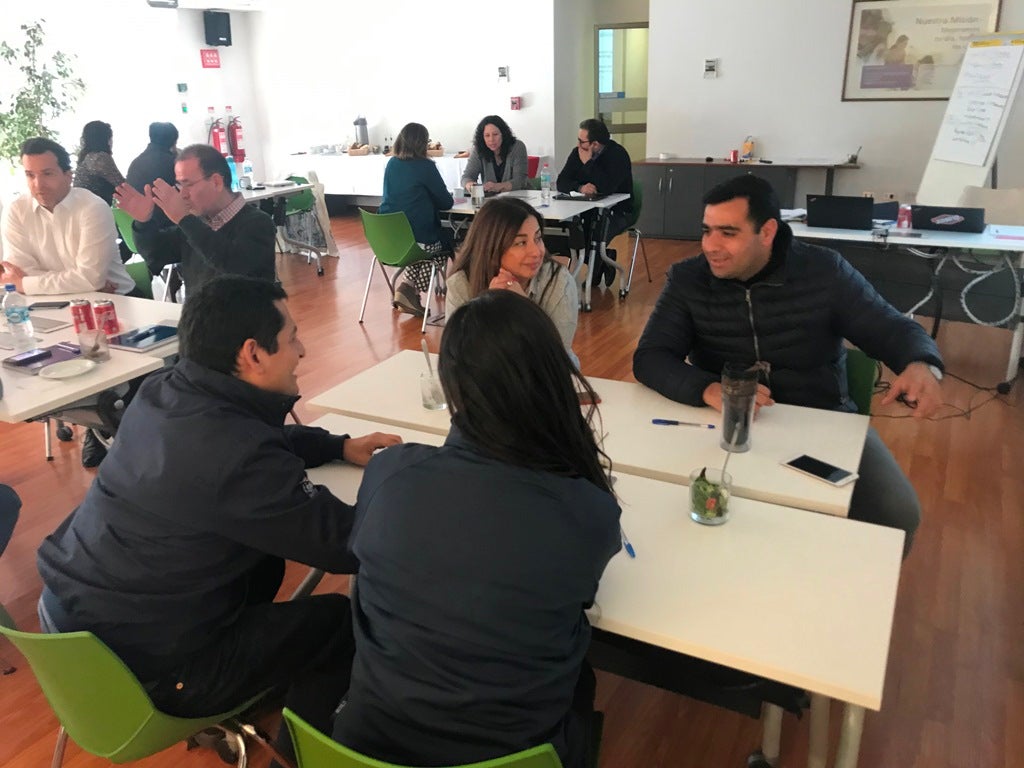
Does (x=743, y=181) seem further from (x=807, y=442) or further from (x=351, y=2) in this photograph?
(x=351, y=2)

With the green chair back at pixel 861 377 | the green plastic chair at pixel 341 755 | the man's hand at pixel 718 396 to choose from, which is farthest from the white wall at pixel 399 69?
the green plastic chair at pixel 341 755

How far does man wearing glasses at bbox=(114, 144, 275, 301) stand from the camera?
9.98 ft

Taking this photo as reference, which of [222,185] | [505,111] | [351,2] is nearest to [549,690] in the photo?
[222,185]

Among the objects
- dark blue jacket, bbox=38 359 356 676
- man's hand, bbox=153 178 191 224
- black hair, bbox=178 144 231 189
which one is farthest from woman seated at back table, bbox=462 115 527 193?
dark blue jacket, bbox=38 359 356 676

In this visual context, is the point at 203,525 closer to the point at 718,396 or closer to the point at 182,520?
the point at 182,520

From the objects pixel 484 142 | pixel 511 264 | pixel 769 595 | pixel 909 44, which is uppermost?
pixel 909 44

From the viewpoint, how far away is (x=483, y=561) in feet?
3.39

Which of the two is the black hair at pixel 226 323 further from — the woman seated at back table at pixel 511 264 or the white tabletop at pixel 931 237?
the white tabletop at pixel 931 237

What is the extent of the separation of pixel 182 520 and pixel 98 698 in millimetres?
310

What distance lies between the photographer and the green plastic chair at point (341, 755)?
35.9 inches

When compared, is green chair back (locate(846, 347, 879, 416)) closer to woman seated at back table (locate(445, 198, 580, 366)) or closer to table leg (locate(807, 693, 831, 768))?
woman seated at back table (locate(445, 198, 580, 366))

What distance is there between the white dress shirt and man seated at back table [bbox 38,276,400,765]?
84.9 inches

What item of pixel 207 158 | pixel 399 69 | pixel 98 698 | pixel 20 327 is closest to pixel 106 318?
pixel 20 327

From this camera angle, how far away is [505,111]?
8.44 meters
